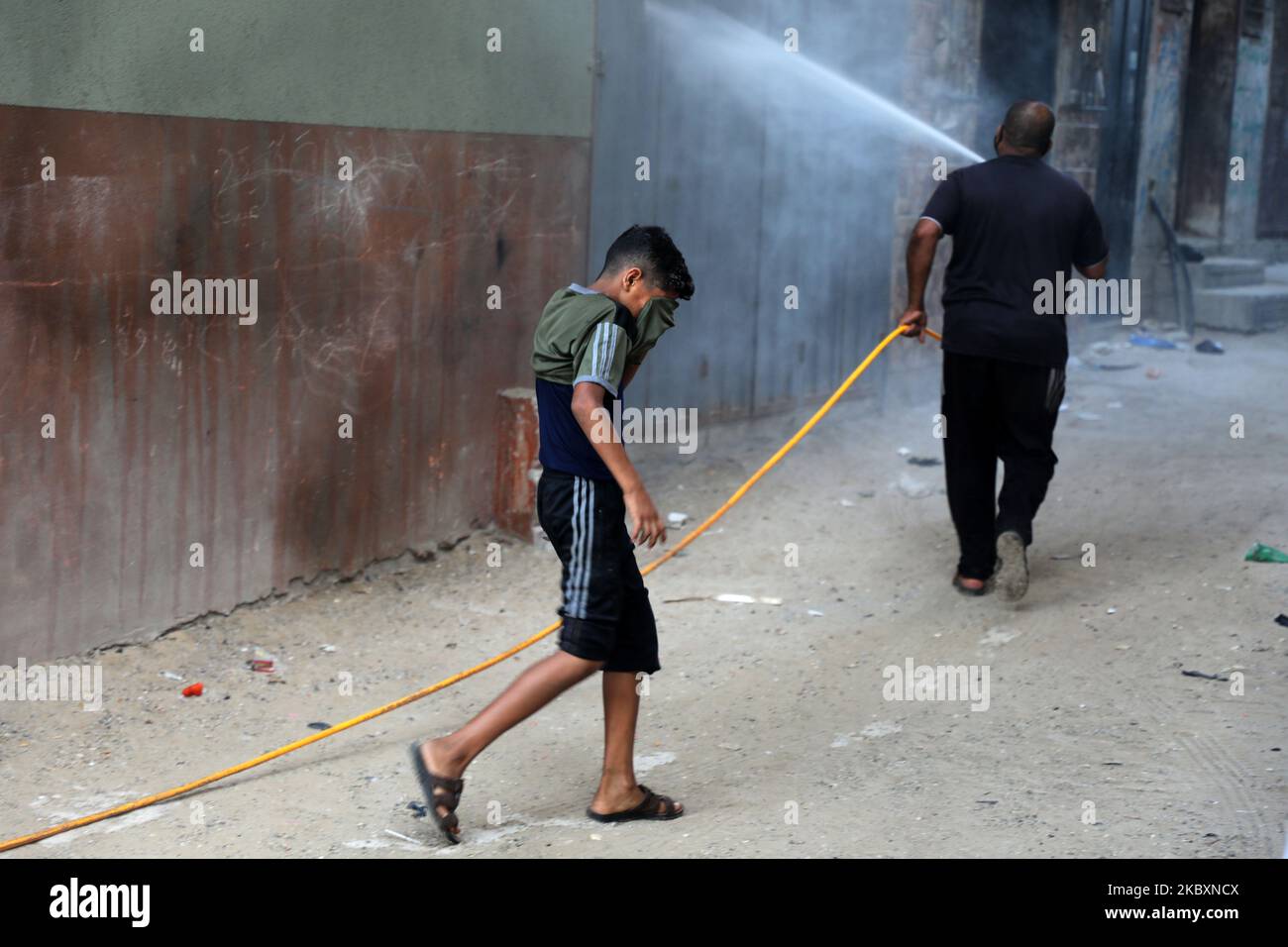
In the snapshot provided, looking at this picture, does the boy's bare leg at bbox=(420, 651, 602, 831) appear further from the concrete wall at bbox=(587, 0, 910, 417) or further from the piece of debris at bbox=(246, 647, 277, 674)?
the concrete wall at bbox=(587, 0, 910, 417)

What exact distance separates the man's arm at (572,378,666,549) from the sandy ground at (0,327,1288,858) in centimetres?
87

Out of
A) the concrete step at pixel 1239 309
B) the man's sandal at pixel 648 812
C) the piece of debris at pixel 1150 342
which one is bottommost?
the man's sandal at pixel 648 812

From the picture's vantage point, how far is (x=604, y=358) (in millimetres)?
3443

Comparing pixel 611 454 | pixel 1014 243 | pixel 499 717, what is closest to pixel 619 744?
pixel 499 717

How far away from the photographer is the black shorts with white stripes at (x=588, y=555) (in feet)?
11.9

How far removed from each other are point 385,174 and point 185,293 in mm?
1032

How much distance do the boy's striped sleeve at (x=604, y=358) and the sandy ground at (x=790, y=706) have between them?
48.4 inches

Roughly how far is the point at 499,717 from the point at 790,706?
4.96 feet

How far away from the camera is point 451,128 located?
18.8 feet

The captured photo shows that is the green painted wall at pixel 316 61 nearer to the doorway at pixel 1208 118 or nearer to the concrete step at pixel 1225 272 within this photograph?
the concrete step at pixel 1225 272

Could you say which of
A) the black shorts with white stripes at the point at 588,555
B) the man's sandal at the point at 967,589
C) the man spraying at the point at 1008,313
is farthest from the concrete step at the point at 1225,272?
the black shorts with white stripes at the point at 588,555

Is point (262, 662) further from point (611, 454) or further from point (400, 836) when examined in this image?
point (611, 454)

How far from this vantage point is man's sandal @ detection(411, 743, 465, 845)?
357 centimetres

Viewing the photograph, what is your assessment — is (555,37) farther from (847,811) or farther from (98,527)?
(847,811)
